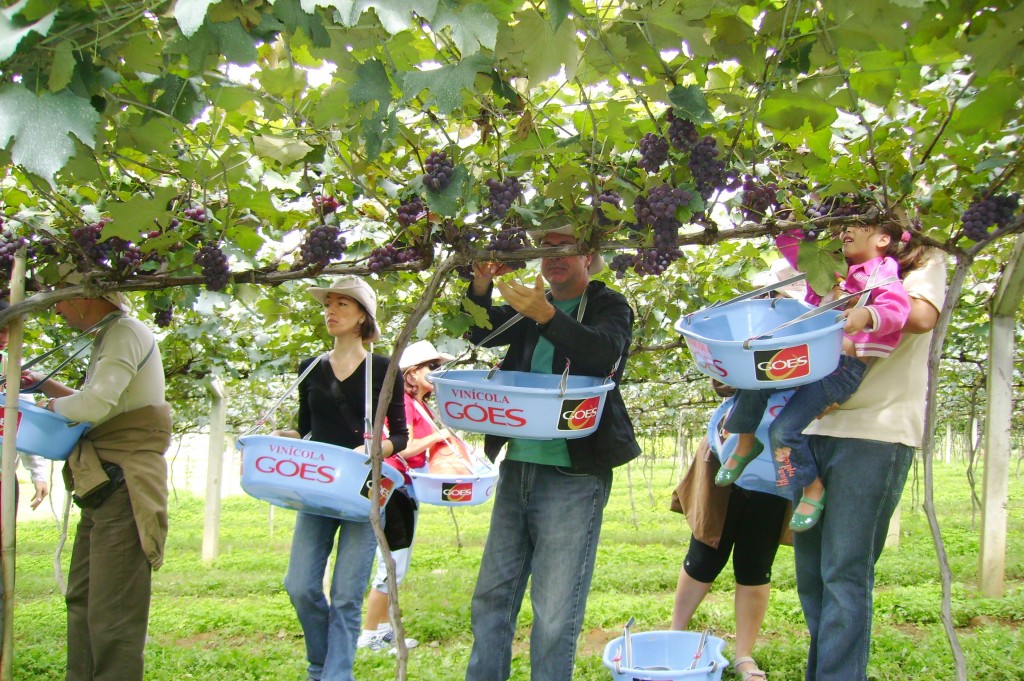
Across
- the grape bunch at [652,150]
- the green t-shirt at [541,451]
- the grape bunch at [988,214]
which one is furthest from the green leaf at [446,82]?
the grape bunch at [988,214]

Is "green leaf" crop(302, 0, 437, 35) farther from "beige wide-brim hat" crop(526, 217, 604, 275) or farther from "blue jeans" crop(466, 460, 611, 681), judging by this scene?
"blue jeans" crop(466, 460, 611, 681)

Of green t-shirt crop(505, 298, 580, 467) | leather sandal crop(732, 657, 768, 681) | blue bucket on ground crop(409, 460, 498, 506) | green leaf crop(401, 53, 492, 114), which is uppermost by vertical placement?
green leaf crop(401, 53, 492, 114)

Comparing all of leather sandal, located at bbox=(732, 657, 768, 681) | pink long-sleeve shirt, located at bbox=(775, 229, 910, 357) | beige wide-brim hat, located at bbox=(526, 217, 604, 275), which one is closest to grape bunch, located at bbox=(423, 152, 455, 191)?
beige wide-brim hat, located at bbox=(526, 217, 604, 275)

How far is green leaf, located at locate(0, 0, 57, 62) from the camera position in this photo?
975 millimetres

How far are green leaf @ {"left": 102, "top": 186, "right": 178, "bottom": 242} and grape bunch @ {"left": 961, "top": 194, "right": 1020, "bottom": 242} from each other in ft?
6.36

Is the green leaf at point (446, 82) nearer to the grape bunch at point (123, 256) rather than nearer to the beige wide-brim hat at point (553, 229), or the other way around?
the beige wide-brim hat at point (553, 229)

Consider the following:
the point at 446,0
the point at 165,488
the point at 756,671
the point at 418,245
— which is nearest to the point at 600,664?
the point at 756,671

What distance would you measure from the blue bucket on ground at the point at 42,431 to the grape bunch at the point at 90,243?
558 millimetres

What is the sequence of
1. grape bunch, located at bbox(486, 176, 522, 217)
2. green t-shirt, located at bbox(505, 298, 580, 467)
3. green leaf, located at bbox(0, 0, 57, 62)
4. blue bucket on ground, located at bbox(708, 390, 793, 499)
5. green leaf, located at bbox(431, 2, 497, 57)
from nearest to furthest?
1. green leaf, located at bbox(0, 0, 57, 62)
2. green leaf, located at bbox(431, 2, 497, 57)
3. grape bunch, located at bbox(486, 176, 522, 217)
4. green t-shirt, located at bbox(505, 298, 580, 467)
5. blue bucket on ground, located at bbox(708, 390, 793, 499)

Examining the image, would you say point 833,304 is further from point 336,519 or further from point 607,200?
point 336,519

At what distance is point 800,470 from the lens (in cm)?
244

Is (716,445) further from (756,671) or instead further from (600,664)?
(600,664)

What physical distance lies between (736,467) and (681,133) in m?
1.42

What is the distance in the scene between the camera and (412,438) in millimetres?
4207
